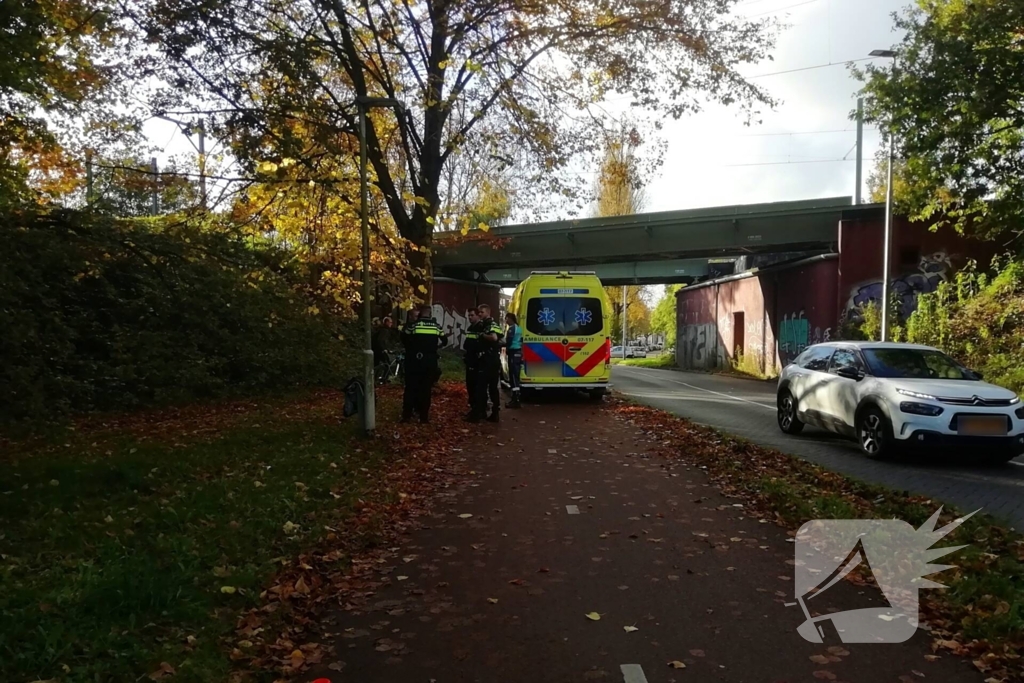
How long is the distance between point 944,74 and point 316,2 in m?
13.0

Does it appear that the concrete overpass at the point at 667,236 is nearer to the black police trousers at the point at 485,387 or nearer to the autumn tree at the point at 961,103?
the autumn tree at the point at 961,103

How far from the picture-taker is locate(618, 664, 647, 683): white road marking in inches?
145

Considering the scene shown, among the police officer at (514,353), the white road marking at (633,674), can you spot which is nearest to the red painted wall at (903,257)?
the police officer at (514,353)

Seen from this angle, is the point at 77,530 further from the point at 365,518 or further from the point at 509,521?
the point at 509,521

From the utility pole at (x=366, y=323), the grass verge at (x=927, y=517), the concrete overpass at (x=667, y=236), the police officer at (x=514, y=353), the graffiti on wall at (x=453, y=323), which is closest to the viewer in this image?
the grass verge at (x=927, y=517)

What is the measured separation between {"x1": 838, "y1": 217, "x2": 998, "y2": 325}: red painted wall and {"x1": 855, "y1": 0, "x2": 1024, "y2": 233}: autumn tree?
13.3 ft

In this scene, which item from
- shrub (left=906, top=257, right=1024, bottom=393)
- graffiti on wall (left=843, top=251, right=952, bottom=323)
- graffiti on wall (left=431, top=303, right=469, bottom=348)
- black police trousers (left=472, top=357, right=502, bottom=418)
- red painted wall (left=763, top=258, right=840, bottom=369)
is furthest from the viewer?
graffiti on wall (left=431, top=303, right=469, bottom=348)

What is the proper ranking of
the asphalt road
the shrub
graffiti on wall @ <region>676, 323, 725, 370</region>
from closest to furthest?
1. the asphalt road
2. the shrub
3. graffiti on wall @ <region>676, 323, 725, 370</region>

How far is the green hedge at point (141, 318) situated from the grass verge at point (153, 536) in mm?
2431

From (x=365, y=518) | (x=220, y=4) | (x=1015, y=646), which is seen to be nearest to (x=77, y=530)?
(x=365, y=518)

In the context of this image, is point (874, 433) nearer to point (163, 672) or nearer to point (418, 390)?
point (418, 390)

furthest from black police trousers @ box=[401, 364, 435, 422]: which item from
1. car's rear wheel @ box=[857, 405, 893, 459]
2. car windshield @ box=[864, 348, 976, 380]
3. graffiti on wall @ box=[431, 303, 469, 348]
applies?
graffiti on wall @ box=[431, 303, 469, 348]

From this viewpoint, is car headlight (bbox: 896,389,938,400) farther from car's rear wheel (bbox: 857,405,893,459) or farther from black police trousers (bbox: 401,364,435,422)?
black police trousers (bbox: 401,364,435,422)

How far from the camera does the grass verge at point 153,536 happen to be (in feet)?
12.8
